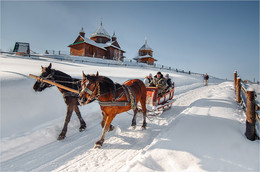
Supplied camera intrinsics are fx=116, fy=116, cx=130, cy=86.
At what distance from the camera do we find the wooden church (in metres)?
30.1

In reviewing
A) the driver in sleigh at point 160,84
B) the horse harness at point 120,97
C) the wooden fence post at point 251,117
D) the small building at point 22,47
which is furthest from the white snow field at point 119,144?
the small building at point 22,47

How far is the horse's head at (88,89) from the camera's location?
2.75 m

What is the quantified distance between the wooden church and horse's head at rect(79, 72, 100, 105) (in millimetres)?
28627

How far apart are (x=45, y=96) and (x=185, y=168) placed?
628cm

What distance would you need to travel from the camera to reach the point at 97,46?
104ft

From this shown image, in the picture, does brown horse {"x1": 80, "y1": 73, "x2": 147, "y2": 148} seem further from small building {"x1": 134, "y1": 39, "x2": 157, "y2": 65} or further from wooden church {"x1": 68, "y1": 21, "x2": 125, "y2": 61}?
small building {"x1": 134, "y1": 39, "x2": 157, "y2": 65}

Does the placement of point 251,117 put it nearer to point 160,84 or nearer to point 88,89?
point 88,89

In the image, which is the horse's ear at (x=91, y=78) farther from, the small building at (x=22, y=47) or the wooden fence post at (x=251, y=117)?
the small building at (x=22, y=47)

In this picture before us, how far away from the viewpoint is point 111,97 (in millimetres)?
3201

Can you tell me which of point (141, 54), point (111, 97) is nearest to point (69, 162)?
point (111, 97)

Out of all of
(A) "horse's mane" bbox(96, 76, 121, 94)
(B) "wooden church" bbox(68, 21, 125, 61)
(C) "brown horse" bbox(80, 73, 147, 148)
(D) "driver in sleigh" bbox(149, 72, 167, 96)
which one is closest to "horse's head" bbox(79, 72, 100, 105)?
(C) "brown horse" bbox(80, 73, 147, 148)

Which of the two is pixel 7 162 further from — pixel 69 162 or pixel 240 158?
pixel 240 158

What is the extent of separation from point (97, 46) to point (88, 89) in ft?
105

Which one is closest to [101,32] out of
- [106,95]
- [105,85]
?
[105,85]
